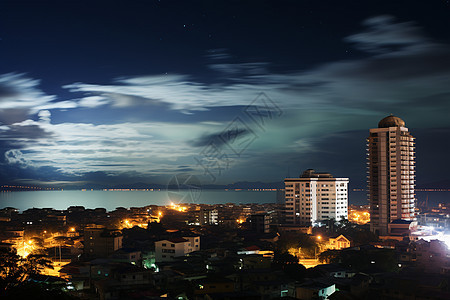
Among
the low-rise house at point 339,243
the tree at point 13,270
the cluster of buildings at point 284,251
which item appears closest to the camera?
the tree at point 13,270

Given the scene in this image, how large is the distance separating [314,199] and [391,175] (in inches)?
242

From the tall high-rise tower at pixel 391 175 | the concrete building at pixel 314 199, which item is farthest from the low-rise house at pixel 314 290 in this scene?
the concrete building at pixel 314 199

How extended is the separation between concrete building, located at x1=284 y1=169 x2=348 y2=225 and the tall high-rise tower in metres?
4.65

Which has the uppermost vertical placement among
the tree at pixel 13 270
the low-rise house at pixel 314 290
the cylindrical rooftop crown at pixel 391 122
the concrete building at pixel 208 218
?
the cylindrical rooftop crown at pixel 391 122

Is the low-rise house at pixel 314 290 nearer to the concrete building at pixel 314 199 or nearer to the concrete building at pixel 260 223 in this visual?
the concrete building at pixel 260 223

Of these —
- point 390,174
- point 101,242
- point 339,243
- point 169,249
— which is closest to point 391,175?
point 390,174

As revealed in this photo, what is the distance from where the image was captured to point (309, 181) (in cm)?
2995

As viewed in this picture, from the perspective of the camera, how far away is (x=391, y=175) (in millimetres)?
25031

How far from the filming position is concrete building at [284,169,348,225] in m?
29.7

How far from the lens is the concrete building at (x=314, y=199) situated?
29.7 metres

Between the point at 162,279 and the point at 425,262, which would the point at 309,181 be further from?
the point at 162,279

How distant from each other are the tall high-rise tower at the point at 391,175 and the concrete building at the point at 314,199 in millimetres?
4653

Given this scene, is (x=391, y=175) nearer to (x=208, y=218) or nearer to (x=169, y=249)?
(x=208, y=218)

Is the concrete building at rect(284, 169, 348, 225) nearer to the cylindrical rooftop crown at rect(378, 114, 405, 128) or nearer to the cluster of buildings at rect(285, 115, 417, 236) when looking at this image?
the cluster of buildings at rect(285, 115, 417, 236)
